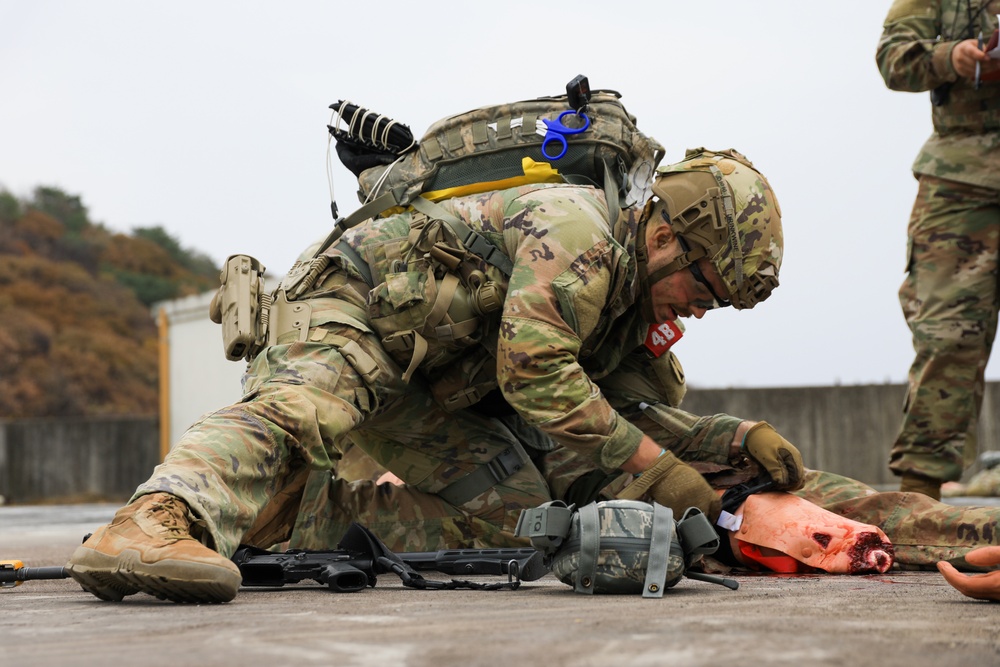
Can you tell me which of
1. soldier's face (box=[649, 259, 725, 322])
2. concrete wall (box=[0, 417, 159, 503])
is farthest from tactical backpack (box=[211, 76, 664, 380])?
concrete wall (box=[0, 417, 159, 503])

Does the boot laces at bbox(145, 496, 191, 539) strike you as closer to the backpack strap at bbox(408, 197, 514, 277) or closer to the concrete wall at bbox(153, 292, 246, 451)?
the backpack strap at bbox(408, 197, 514, 277)

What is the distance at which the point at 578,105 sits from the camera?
4117 mm

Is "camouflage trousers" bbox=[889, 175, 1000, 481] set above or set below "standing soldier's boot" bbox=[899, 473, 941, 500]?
above

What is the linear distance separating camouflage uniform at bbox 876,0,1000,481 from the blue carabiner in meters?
1.61

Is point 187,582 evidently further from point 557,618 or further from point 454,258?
point 454,258

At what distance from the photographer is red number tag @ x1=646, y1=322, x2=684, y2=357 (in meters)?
4.46

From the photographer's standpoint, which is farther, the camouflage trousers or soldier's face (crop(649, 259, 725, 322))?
the camouflage trousers

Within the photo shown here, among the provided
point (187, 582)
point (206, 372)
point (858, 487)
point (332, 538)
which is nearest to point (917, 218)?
point (858, 487)

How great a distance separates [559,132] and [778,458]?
4.23 ft

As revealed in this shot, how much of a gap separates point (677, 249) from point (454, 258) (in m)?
0.72

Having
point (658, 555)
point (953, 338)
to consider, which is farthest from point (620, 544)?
point (953, 338)

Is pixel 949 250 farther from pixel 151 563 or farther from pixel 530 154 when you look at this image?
pixel 151 563

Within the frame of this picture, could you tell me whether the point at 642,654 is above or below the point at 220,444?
below

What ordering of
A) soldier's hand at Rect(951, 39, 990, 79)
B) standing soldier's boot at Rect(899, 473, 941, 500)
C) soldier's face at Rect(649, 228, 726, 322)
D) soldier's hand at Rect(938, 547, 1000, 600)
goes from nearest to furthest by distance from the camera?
soldier's hand at Rect(938, 547, 1000, 600), soldier's face at Rect(649, 228, 726, 322), soldier's hand at Rect(951, 39, 990, 79), standing soldier's boot at Rect(899, 473, 941, 500)
